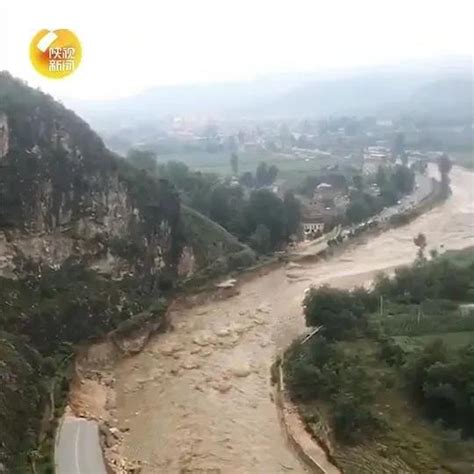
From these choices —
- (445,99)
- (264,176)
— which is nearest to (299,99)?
(445,99)

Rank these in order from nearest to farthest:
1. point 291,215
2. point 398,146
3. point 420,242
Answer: point 291,215 → point 420,242 → point 398,146

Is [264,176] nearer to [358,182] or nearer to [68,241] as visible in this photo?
[358,182]

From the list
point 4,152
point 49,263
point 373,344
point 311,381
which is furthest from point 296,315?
point 4,152

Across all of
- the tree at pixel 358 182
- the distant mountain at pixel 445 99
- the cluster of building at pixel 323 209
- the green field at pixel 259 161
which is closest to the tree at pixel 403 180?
the tree at pixel 358 182

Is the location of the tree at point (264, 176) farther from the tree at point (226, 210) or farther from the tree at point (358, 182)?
the tree at point (226, 210)

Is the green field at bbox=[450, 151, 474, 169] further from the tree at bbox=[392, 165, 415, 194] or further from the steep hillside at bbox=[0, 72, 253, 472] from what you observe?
the steep hillside at bbox=[0, 72, 253, 472]

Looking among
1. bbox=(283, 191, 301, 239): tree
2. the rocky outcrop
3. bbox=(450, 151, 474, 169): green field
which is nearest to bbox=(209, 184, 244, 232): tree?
bbox=(283, 191, 301, 239): tree
